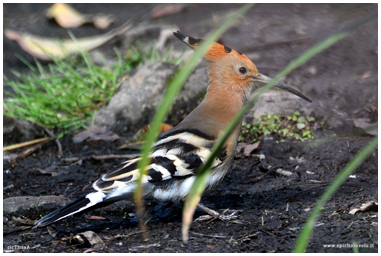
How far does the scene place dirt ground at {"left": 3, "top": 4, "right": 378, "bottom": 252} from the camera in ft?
8.33

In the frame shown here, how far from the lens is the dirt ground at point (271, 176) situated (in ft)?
8.33

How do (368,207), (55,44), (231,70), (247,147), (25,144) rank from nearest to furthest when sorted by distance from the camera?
(368,207) → (231,70) → (247,147) → (25,144) → (55,44)

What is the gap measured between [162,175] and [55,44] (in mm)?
3564

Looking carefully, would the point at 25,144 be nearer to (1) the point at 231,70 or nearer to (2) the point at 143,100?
(2) the point at 143,100

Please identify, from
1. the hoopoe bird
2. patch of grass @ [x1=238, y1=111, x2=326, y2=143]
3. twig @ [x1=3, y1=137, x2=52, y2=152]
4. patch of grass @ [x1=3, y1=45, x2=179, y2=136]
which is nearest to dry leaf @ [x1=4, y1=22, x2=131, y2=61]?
patch of grass @ [x1=3, y1=45, x2=179, y2=136]

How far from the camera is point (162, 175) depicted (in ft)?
9.17

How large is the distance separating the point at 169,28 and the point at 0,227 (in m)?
4.07

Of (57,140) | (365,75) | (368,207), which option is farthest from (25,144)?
(365,75)

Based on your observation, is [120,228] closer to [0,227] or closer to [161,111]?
[0,227]

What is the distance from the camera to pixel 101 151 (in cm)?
432

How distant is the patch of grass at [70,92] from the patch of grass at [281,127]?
1.44 m

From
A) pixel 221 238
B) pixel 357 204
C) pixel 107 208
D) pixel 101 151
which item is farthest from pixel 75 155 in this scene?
pixel 357 204

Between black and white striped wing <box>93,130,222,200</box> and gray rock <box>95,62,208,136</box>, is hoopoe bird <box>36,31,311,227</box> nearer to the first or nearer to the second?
black and white striped wing <box>93,130,222,200</box>

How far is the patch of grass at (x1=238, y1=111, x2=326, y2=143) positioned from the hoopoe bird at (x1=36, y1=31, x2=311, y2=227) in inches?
27.2
